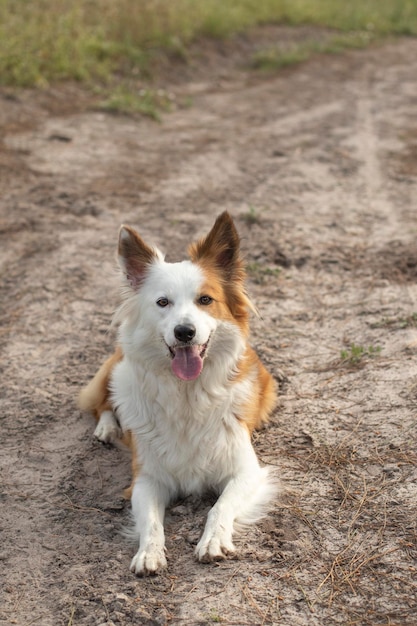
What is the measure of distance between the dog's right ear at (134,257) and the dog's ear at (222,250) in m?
0.28

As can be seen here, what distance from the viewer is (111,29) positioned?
14.8m

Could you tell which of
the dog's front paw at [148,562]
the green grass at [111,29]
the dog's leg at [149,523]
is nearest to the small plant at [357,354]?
the dog's leg at [149,523]

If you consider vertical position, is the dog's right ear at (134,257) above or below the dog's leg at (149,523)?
above

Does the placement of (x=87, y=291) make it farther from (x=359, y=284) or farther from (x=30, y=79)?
(x=30, y=79)

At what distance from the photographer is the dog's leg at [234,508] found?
3.76 meters

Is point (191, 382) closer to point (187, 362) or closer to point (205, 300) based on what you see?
point (187, 362)

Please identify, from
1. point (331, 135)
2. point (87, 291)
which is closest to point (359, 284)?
point (87, 291)

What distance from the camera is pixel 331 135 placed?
37.1ft

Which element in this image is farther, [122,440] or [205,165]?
[205,165]

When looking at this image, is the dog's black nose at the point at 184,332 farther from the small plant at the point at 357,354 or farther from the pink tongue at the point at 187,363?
the small plant at the point at 357,354

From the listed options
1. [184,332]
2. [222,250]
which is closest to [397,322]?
[222,250]

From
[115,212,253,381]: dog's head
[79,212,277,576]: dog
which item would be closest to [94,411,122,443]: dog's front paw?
[79,212,277,576]: dog

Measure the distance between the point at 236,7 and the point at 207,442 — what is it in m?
16.7

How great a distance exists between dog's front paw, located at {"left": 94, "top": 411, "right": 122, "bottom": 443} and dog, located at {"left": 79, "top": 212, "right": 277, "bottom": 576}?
0.37 metres
